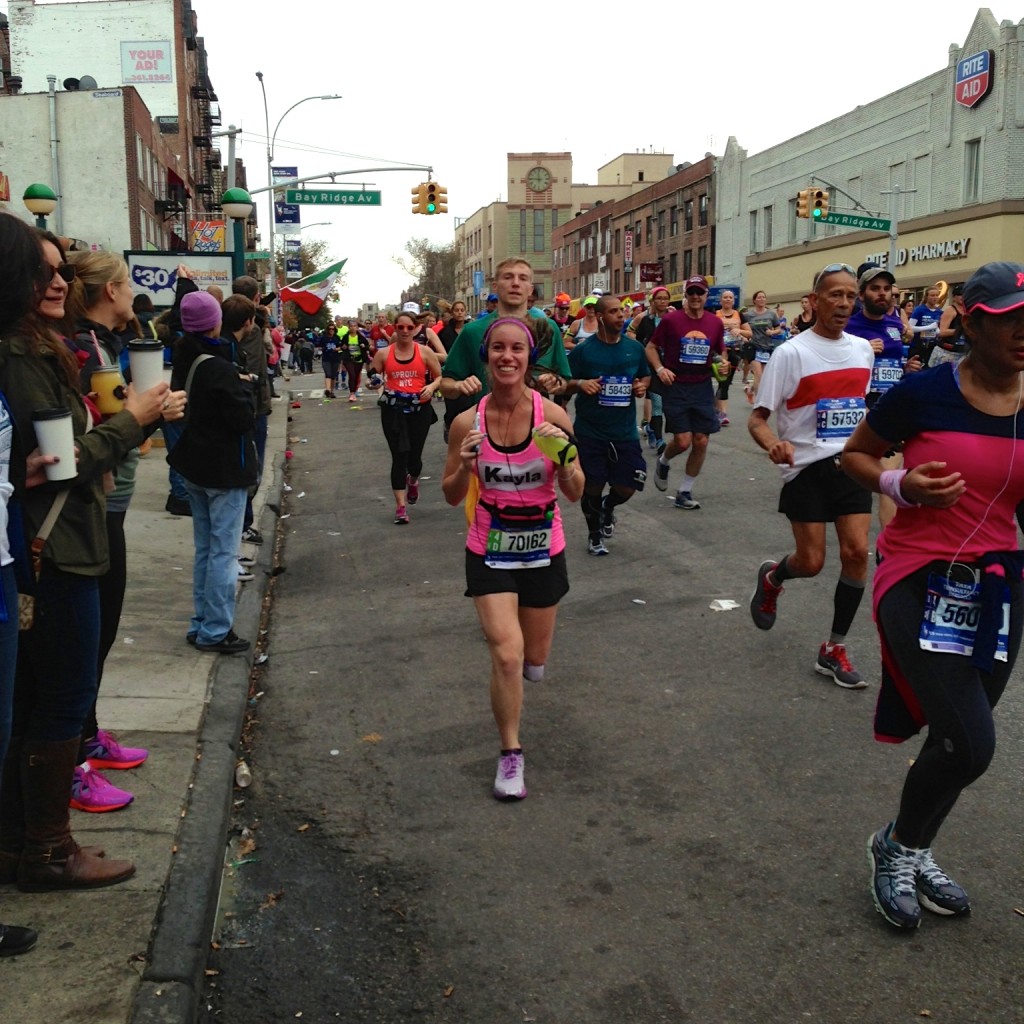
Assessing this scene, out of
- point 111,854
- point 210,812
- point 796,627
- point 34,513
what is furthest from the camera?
point 796,627

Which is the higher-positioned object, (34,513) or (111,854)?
(34,513)

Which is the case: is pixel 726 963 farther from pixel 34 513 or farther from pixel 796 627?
pixel 796 627

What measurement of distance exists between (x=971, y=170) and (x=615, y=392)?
38.6 meters

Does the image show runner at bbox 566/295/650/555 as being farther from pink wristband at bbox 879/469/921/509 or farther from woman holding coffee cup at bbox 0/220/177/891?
woman holding coffee cup at bbox 0/220/177/891

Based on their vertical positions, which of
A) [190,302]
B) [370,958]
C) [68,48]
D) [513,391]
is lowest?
[370,958]

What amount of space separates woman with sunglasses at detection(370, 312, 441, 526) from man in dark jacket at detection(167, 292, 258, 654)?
4.37 meters

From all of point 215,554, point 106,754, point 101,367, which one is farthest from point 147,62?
point 101,367

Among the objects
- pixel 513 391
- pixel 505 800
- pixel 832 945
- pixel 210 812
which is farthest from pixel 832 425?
pixel 210 812

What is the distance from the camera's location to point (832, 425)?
235 inches

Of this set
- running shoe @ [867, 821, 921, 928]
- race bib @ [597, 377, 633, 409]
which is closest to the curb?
running shoe @ [867, 821, 921, 928]

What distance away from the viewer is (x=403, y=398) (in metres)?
10.9

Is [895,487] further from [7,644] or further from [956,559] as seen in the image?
[7,644]

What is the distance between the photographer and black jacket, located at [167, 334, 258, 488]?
608 cm

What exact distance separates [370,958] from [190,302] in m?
3.62
